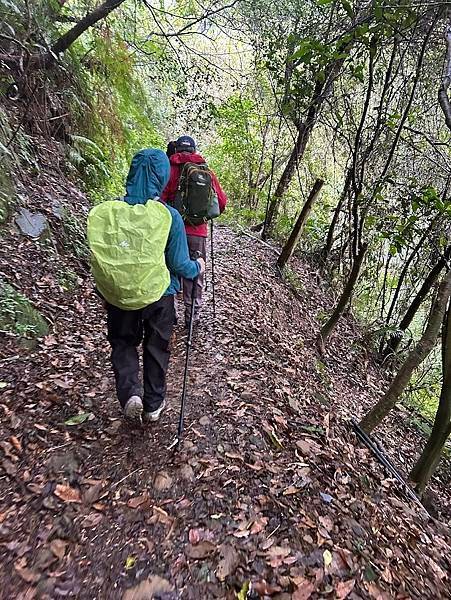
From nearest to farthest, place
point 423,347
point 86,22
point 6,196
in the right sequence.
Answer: point 423,347 < point 6,196 < point 86,22

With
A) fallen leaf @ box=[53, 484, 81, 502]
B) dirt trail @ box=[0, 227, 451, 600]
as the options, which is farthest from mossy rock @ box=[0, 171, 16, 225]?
fallen leaf @ box=[53, 484, 81, 502]

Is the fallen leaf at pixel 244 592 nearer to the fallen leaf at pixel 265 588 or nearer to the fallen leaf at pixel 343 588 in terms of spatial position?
the fallen leaf at pixel 265 588

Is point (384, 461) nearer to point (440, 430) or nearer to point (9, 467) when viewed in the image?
point (440, 430)

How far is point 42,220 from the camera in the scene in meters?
6.36

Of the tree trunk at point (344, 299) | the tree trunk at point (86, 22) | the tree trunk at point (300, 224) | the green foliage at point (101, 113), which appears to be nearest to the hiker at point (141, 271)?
the tree trunk at point (344, 299)

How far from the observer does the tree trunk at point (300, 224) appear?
30.9ft

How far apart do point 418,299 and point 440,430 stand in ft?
16.2

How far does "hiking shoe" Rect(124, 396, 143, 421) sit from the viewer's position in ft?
12.5

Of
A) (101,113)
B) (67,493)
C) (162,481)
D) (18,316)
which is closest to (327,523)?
(162,481)

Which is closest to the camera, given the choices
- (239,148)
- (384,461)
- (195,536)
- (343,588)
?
(343,588)

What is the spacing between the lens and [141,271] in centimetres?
327

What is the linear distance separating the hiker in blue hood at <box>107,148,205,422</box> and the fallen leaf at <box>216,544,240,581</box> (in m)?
1.31

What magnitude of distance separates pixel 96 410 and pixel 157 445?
30.0 inches

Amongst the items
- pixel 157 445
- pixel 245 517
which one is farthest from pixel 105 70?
pixel 245 517
